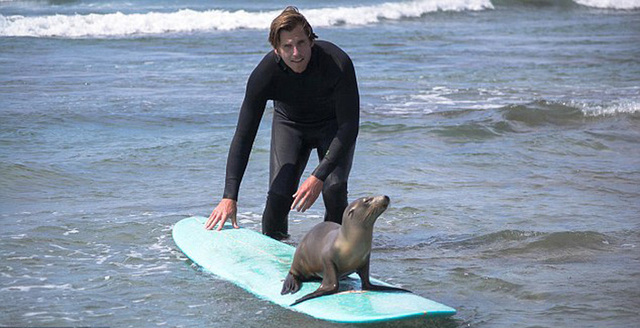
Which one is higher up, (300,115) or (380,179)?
(300,115)

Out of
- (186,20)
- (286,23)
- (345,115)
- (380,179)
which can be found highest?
(286,23)

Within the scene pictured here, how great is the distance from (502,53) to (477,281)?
14.8m

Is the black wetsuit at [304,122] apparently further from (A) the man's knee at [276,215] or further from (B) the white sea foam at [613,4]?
(B) the white sea foam at [613,4]

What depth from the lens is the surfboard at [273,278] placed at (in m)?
4.29

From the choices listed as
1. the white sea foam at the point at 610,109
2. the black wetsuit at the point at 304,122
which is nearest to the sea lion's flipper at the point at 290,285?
the black wetsuit at the point at 304,122

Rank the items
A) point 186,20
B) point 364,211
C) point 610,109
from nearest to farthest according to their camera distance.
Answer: point 364,211 → point 610,109 → point 186,20

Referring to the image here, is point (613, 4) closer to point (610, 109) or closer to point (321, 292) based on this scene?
point (610, 109)

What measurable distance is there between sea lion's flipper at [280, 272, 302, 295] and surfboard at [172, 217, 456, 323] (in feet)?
0.10

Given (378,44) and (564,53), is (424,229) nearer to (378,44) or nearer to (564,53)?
(564,53)

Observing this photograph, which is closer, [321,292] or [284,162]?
[321,292]

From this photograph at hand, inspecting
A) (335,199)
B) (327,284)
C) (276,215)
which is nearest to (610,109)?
(276,215)

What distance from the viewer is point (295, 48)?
188 inches

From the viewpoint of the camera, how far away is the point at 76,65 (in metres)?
16.7

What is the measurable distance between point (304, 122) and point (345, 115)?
462mm
